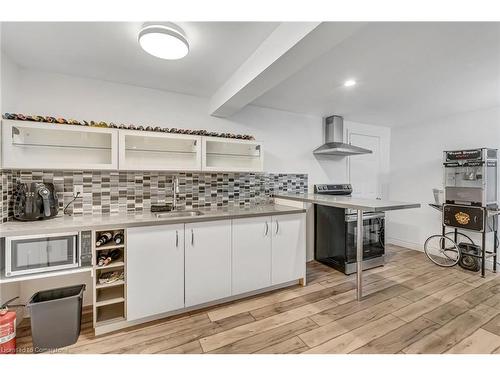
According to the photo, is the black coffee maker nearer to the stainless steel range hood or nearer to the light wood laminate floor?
the light wood laminate floor

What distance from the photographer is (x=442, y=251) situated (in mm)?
3168

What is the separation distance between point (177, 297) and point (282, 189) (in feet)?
6.20

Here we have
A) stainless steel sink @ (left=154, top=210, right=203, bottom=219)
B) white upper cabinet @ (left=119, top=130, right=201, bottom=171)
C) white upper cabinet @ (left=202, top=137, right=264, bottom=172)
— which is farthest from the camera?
white upper cabinet @ (left=202, top=137, right=264, bottom=172)

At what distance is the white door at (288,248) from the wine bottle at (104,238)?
149cm

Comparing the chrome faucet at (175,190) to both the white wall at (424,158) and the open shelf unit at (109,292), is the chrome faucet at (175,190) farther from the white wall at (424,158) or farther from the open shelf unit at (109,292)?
the white wall at (424,158)

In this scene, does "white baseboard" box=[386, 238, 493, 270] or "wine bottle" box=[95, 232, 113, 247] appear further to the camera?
"white baseboard" box=[386, 238, 493, 270]

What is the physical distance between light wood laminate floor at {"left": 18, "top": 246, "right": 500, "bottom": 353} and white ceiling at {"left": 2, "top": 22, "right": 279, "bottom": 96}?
7.21 feet

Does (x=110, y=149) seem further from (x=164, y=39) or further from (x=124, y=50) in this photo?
(x=164, y=39)

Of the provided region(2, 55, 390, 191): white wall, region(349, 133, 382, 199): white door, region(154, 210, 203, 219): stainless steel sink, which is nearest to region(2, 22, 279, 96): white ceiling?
region(2, 55, 390, 191): white wall

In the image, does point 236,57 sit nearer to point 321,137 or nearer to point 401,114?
point 321,137

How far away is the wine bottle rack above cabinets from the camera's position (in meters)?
1.70

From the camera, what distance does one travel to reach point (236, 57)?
1.75 metres
